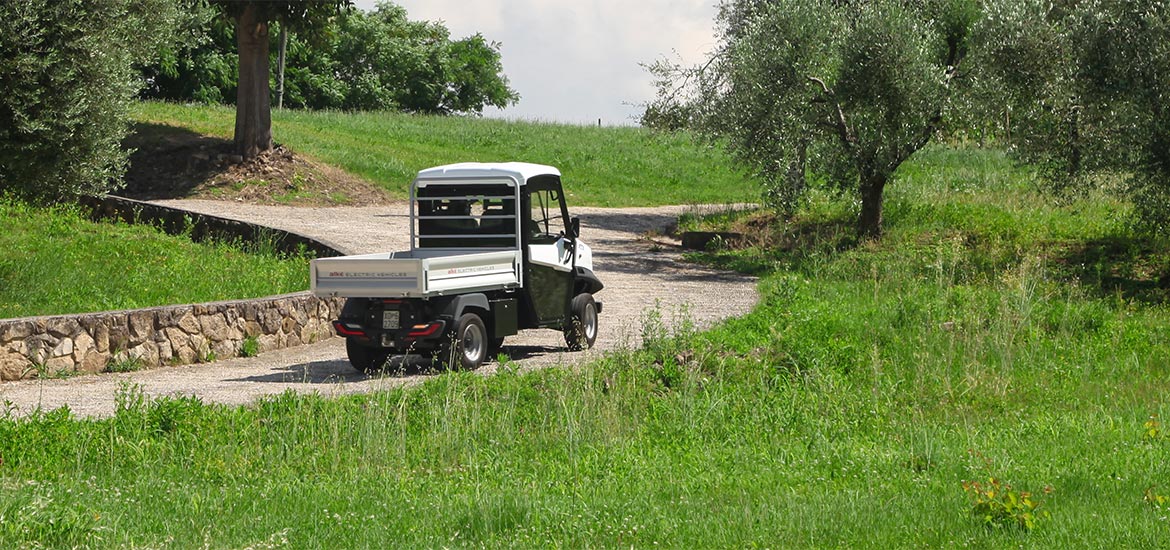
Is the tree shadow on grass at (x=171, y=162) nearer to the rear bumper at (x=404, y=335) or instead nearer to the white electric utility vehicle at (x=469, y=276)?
the white electric utility vehicle at (x=469, y=276)

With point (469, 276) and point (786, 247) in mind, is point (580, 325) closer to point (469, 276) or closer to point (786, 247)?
point (469, 276)

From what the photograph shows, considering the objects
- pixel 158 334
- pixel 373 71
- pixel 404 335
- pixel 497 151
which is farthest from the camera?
pixel 373 71

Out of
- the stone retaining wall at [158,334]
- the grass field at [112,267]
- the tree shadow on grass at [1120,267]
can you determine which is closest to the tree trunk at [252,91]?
the grass field at [112,267]

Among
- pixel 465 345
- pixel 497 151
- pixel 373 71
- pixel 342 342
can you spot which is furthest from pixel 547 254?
pixel 373 71

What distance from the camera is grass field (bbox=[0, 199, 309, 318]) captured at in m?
16.2

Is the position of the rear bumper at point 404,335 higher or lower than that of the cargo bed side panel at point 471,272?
lower

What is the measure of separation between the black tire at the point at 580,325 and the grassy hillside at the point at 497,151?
19.7 metres

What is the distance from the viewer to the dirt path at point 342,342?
12617 mm

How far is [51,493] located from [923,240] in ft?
67.2

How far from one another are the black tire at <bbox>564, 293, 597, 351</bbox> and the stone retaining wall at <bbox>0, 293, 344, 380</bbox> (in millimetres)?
3508

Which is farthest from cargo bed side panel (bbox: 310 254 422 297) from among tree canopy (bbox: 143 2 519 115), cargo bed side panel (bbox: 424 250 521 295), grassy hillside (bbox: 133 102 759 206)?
tree canopy (bbox: 143 2 519 115)

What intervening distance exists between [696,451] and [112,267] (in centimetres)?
1167

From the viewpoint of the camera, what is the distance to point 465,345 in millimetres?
13695

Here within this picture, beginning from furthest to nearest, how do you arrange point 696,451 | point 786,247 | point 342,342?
1. point 786,247
2. point 342,342
3. point 696,451
